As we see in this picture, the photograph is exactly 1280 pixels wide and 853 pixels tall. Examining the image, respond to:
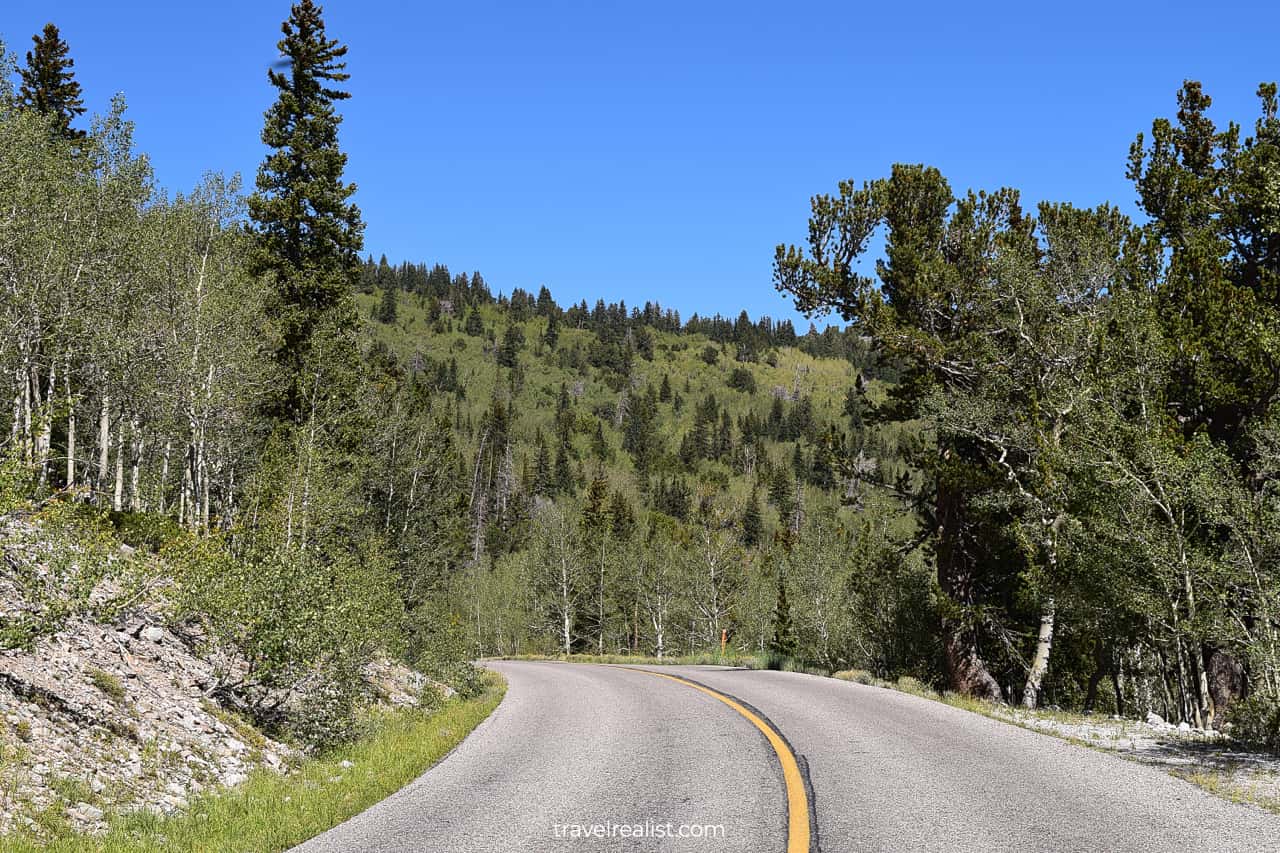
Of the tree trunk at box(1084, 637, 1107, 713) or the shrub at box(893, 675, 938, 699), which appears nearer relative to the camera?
the shrub at box(893, 675, 938, 699)

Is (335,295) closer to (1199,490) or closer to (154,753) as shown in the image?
(154,753)

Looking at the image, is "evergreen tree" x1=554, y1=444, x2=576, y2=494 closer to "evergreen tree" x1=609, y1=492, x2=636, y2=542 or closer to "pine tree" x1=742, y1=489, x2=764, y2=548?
"pine tree" x1=742, y1=489, x2=764, y2=548

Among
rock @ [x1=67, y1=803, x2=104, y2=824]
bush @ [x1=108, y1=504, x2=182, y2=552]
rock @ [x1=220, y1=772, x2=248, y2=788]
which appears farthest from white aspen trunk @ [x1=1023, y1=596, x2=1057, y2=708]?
bush @ [x1=108, y1=504, x2=182, y2=552]

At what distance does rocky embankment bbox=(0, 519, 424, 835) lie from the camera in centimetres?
709

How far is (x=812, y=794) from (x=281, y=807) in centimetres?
496

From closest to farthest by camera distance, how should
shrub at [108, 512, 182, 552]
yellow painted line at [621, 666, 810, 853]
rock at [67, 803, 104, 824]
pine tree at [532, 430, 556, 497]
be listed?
yellow painted line at [621, 666, 810, 853] < rock at [67, 803, 104, 824] < shrub at [108, 512, 182, 552] < pine tree at [532, 430, 556, 497]

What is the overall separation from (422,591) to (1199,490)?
996 inches

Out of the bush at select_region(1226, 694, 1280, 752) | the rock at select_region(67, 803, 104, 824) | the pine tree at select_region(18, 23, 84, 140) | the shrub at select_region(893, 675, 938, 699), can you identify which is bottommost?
the shrub at select_region(893, 675, 938, 699)

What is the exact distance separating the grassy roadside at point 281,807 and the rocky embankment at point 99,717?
0.33m

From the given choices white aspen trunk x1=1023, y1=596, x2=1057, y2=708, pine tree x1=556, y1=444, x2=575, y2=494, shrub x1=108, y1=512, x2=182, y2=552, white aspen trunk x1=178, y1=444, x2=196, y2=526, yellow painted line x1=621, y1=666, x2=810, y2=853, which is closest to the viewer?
yellow painted line x1=621, y1=666, x2=810, y2=853

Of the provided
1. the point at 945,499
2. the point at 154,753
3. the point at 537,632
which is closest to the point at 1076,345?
the point at 945,499

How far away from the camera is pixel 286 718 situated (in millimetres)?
11930

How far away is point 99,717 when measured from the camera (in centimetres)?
877

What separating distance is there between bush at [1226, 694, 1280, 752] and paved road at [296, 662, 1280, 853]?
2842 millimetres
